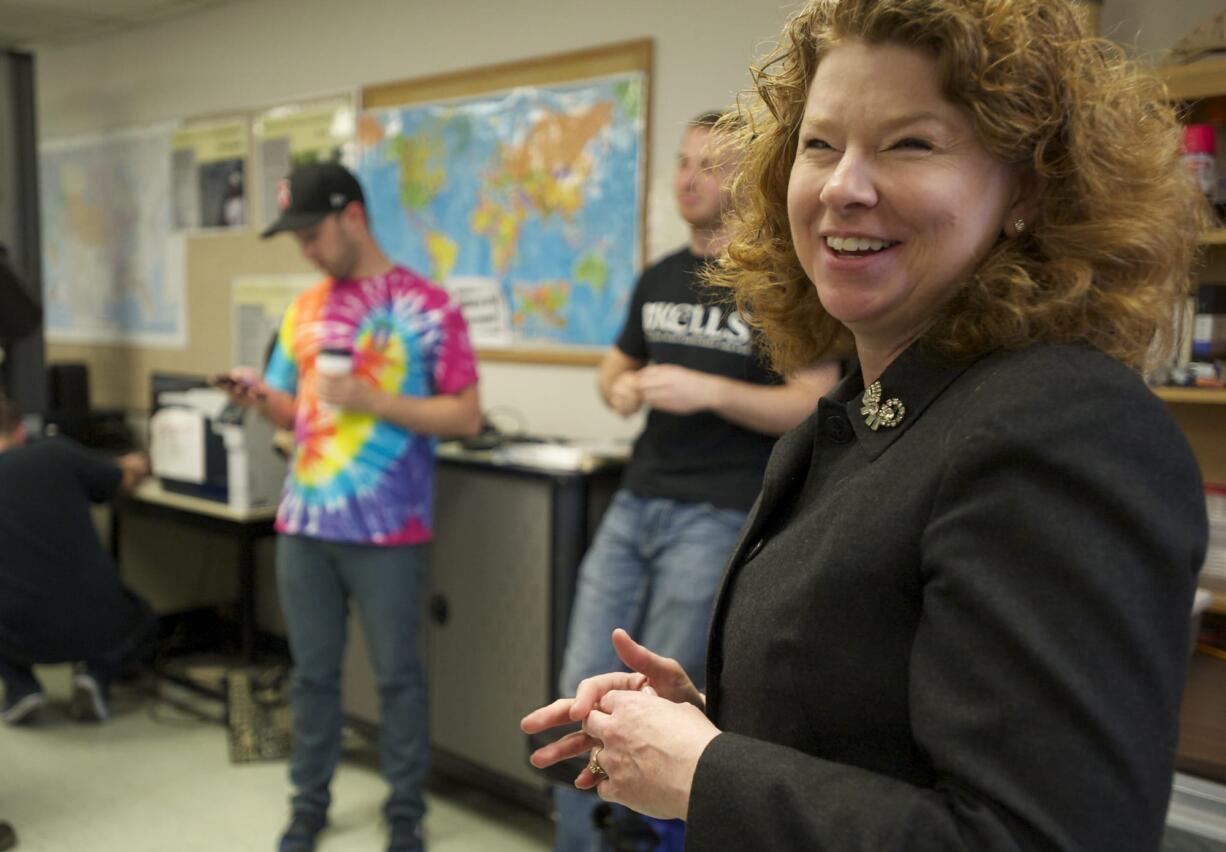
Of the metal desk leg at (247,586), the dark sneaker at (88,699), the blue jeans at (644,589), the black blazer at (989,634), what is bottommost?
A: the dark sneaker at (88,699)

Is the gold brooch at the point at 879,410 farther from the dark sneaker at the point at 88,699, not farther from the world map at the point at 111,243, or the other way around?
the world map at the point at 111,243

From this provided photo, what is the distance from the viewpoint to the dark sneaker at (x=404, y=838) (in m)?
2.51

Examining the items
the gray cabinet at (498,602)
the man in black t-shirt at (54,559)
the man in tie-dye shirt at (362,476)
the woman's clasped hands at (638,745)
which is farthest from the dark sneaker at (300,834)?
the woman's clasped hands at (638,745)

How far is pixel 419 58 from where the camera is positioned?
3479 mm

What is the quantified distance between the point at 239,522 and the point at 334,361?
1.22 meters

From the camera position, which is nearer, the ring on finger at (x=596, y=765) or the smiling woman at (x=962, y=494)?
the smiling woman at (x=962, y=494)

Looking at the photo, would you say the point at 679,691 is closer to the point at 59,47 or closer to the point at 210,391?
the point at 210,391

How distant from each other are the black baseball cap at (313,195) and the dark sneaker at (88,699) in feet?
6.25

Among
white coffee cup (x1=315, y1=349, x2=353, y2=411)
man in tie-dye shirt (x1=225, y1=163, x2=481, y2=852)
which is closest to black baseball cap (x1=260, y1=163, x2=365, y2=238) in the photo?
man in tie-dye shirt (x1=225, y1=163, x2=481, y2=852)

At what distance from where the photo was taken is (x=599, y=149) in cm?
303

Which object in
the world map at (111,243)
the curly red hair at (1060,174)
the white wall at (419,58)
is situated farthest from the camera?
the world map at (111,243)

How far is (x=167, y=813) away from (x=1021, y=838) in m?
2.76

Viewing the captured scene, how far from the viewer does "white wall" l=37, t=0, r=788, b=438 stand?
111 inches

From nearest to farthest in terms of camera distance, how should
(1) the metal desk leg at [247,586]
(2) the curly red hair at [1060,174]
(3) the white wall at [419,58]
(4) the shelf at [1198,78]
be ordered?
(2) the curly red hair at [1060,174] < (4) the shelf at [1198,78] < (3) the white wall at [419,58] < (1) the metal desk leg at [247,586]
